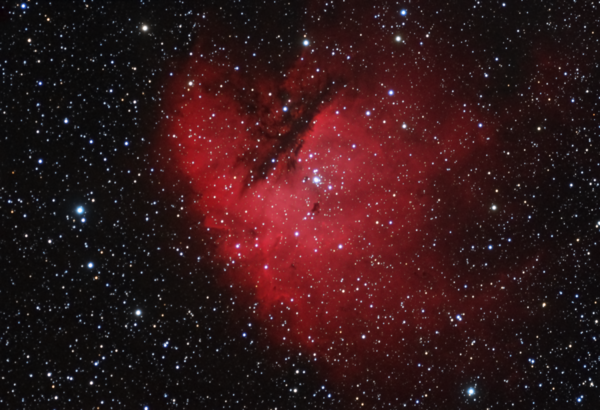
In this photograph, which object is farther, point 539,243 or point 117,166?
point 539,243

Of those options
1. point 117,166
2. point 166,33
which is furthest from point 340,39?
point 117,166

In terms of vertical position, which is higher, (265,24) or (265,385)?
(265,24)

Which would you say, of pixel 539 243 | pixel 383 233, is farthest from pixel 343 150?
pixel 539 243

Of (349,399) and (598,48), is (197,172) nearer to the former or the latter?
(349,399)

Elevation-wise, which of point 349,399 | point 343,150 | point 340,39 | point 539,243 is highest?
point 340,39

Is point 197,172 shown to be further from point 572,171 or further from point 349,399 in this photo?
point 572,171

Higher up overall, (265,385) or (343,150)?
(343,150)
